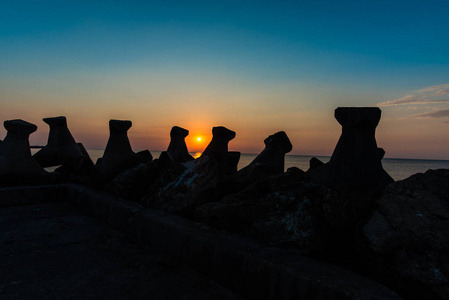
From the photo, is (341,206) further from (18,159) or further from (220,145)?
(18,159)

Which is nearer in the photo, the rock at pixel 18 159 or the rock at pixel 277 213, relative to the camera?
the rock at pixel 277 213

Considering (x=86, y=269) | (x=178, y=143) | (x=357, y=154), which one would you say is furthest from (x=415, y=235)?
(x=178, y=143)

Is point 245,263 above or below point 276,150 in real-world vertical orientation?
below

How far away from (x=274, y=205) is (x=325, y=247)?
463 mm

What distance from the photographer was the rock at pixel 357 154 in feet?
7.97

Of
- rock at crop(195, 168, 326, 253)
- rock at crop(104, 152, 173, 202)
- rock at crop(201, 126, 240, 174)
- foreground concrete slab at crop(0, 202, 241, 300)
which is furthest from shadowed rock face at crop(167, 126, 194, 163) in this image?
rock at crop(195, 168, 326, 253)

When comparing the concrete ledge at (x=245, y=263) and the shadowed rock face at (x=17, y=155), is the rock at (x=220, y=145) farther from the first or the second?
the shadowed rock face at (x=17, y=155)

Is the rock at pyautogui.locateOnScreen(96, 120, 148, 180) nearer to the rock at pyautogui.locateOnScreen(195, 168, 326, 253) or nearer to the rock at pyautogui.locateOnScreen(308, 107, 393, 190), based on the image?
the rock at pyautogui.locateOnScreen(195, 168, 326, 253)

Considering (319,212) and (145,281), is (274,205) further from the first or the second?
(145,281)

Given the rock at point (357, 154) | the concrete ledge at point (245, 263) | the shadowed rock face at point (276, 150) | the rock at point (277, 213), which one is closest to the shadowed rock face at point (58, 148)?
the concrete ledge at point (245, 263)

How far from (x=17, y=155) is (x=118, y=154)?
1913 mm

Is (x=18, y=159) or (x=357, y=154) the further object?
(x=18, y=159)

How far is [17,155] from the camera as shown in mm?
5211

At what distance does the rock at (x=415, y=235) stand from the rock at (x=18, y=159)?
562 centimetres
